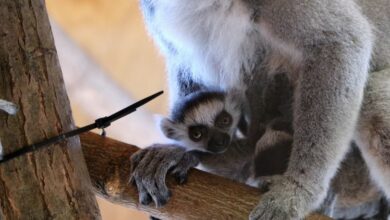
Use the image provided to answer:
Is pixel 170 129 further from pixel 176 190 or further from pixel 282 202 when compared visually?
pixel 282 202

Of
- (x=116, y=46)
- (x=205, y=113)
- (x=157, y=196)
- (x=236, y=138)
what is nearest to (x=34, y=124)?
(x=157, y=196)


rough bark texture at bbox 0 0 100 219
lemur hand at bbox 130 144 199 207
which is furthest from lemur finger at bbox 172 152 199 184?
rough bark texture at bbox 0 0 100 219

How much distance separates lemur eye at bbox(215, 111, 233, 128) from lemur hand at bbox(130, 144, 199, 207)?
0.67 ft

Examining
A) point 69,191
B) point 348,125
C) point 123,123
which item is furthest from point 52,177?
point 123,123

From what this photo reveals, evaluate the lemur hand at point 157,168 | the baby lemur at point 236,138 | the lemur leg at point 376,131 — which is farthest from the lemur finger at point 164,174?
the lemur leg at point 376,131

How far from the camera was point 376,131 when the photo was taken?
6.13 ft

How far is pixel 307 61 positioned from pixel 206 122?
0.47m

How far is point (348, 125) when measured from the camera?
1788mm

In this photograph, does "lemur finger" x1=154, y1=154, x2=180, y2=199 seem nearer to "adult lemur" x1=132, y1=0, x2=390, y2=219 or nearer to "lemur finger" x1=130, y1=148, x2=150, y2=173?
"lemur finger" x1=130, y1=148, x2=150, y2=173

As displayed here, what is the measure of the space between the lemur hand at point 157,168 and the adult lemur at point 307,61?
0.84ft

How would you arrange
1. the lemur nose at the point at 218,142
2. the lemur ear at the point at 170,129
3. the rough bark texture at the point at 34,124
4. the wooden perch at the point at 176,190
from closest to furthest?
the rough bark texture at the point at 34,124
the wooden perch at the point at 176,190
the lemur nose at the point at 218,142
the lemur ear at the point at 170,129

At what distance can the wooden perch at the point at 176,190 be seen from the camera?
165cm

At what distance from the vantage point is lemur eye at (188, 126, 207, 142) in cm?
214

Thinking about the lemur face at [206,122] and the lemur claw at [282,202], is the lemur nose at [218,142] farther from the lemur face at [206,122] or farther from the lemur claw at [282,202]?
the lemur claw at [282,202]
